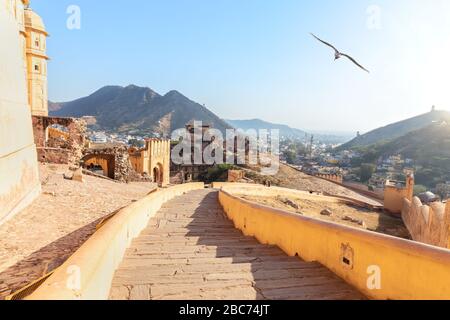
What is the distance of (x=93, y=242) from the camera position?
3.02 meters

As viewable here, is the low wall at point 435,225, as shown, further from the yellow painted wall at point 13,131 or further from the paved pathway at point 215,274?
the yellow painted wall at point 13,131

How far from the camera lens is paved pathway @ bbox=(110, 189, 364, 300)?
2896mm

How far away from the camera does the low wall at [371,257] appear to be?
2418mm

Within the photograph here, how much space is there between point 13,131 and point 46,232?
2.52 m

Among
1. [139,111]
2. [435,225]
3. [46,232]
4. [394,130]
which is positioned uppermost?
[139,111]

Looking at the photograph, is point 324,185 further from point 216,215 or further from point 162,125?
point 162,125

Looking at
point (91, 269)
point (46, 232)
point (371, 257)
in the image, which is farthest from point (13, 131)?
point (371, 257)

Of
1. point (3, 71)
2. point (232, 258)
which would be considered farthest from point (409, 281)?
point (3, 71)

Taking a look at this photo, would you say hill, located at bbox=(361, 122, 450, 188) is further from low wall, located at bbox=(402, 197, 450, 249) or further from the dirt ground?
low wall, located at bbox=(402, 197, 450, 249)

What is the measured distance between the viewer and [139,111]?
135 metres

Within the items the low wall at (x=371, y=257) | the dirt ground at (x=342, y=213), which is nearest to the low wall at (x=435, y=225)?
the dirt ground at (x=342, y=213)

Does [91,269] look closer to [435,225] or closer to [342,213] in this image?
[435,225]

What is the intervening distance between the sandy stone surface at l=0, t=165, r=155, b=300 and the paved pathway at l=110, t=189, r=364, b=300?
5.08ft

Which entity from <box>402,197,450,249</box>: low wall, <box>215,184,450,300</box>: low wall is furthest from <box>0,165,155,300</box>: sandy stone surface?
<box>402,197,450,249</box>: low wall
